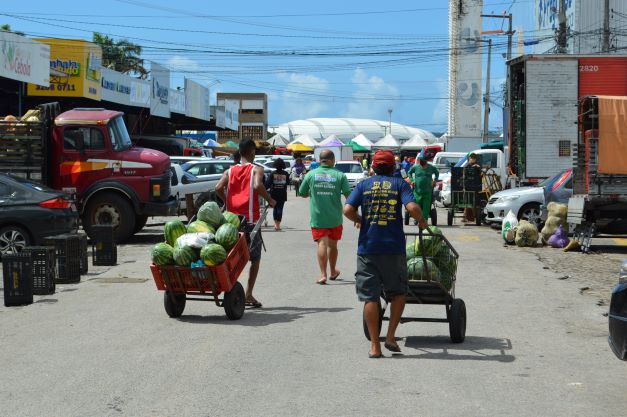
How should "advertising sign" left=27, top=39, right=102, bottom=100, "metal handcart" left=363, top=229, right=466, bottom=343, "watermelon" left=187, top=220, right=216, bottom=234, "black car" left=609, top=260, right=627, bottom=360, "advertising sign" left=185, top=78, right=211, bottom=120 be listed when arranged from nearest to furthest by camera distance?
"black car" left=609, top=260, right=627, bottom=360 → "metal handcart" left=363, top=229, right=466, bottom=343 → "watermelon" left=187, top=220, right=216, bottom=234 → "advertising sign" left=27, top=39, right=102, bottom=100 → "advertising sign" left=185, top=78, right=211, bottom=120

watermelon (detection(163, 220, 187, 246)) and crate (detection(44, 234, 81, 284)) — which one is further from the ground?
watermelon (detection(163, 220, 187, 246))

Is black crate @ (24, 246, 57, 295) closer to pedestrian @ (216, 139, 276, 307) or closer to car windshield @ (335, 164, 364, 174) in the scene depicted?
pedestrian @ (216, 139, 276, 307)

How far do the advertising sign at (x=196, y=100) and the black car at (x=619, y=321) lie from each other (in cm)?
5137

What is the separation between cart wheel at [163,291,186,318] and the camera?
10844 mm

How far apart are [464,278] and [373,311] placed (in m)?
6.48

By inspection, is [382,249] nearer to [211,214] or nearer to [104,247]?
[211,214]

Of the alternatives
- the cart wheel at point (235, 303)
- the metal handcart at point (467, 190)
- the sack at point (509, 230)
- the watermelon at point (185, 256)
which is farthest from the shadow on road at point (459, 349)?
the metal handcart at point (467, 190)

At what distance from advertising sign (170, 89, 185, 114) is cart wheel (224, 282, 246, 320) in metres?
42.5

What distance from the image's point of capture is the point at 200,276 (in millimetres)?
10422

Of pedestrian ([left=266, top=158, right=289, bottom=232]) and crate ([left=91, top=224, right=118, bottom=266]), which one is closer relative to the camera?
crate ([left=91, top=224, right=118, bottom=266])

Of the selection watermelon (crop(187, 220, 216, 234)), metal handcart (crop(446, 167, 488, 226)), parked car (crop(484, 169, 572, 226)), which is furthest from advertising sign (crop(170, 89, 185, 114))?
watermelon (crop(187, 220, 216, 234))

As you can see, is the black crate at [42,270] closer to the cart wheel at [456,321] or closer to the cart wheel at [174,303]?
the cart wheel at [174,303]

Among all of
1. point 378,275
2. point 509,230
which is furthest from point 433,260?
point 509,230

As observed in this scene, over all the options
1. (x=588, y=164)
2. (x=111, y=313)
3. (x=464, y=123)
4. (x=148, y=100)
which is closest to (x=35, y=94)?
(x=148, y=100)
